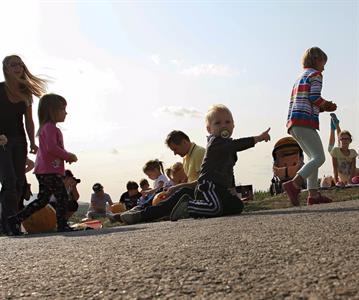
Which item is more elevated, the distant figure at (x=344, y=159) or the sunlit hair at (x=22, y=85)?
the sunlit hair at (x=22, y=85)

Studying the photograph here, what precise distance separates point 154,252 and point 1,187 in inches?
150

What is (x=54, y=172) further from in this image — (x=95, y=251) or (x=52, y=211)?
(x=95, y=251)

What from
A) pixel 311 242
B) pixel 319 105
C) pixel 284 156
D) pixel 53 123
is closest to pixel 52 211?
pixel 53 123

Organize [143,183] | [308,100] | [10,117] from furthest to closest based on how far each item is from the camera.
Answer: [143,183] < [308,100] < [10,117]

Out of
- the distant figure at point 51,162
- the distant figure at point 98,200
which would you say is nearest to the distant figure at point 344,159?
the distant figure at point 98,200

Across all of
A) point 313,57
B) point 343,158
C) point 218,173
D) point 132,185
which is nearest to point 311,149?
point 313,57

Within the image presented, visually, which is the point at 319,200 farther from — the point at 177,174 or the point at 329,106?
the point at 177,174

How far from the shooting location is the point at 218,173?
538 cm

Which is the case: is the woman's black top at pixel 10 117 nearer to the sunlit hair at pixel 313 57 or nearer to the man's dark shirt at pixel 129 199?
the sunlit hair at pixel 313 57

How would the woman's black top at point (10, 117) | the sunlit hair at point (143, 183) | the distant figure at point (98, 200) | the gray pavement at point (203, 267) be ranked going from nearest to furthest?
the gray pavement at point (203, 267), the woman's black top at point (10, 117), the sunlit hair at point (143, 183), the distant figure at point (98, 200)

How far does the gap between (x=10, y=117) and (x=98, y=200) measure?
6463 mm

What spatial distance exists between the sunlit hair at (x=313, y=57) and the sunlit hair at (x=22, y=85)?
3255 millimetres

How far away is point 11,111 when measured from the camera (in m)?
5.88

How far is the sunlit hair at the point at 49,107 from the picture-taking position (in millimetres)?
5707
